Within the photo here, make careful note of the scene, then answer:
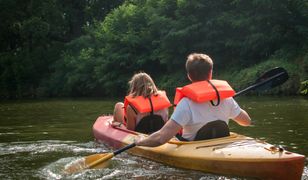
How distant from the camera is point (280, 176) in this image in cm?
465

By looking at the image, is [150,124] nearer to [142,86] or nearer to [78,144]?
[142,86]

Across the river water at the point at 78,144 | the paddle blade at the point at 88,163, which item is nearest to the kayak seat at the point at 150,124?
the river water at the point at 78,144

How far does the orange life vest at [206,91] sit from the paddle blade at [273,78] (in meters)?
1.50

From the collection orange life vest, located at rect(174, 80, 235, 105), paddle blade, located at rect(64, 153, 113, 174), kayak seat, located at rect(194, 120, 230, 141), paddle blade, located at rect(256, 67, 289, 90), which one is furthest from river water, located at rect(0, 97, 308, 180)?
paddle blade, located at rect(256, 67, 289, 90)

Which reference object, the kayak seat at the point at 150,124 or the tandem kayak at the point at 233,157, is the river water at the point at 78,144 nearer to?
the tandem kayak at the point at 233,157

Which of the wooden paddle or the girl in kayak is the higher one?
the girl in kayak

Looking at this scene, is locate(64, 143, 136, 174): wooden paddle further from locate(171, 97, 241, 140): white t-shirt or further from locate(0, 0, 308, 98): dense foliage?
locate(0, 0, 308, 98): dense foliage

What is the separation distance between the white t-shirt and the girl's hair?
1.28 m

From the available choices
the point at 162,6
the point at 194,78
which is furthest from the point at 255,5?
the point at 194,78

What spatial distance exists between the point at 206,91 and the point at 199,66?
255mm

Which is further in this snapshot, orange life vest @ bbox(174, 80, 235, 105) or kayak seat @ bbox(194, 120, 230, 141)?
kayak seat @ bbox(194, 120, 230, 141)

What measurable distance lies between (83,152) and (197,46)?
15.8m

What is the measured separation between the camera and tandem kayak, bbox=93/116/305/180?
462 centimetres

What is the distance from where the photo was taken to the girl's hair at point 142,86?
6469 mm
